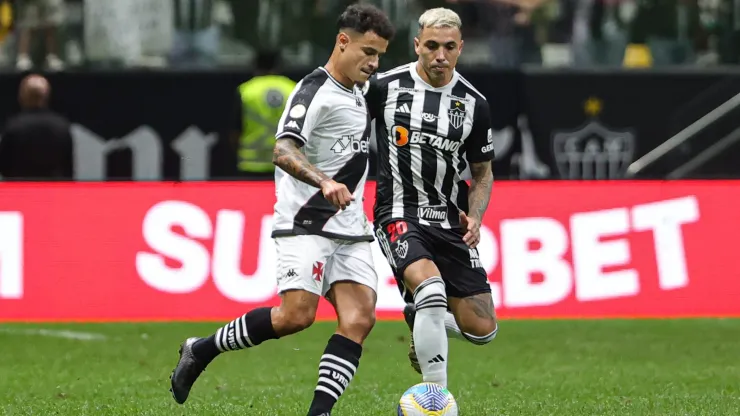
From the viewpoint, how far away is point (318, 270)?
7141mm

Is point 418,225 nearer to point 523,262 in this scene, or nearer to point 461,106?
point 461,106

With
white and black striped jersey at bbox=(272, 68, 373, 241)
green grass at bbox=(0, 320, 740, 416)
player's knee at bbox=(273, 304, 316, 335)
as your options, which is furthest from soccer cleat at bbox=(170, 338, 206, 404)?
white and black striped jersey at bbox=(272, 68, 373, 241)

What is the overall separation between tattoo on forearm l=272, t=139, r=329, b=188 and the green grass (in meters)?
1.60

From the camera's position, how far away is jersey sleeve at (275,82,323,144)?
22.9ft

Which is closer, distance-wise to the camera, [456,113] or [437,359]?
[437,359]

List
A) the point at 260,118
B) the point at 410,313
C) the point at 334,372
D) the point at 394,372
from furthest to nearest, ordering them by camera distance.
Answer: the point at 260,118 → the point at 394,372 → the point at 410,313 → the point at 334,372

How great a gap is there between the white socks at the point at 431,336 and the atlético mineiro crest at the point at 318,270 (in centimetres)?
62

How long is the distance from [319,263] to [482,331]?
1.33 meters

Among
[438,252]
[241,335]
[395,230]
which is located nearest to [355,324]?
[241,335]

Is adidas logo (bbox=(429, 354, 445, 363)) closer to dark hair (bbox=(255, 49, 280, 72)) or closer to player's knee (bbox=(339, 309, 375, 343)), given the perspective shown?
player's knee (bbox=(339, 309, 375, 343))

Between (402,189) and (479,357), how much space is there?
292 cm

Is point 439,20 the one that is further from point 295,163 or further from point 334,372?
point 334,372

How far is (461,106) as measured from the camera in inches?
311

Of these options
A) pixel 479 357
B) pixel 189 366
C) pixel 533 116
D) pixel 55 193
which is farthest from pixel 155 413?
pixel 533 116
